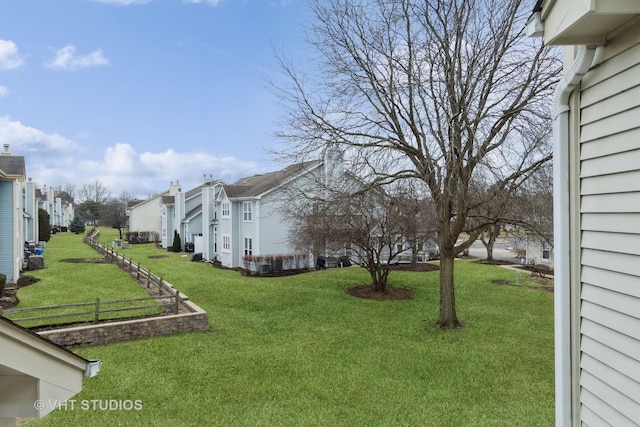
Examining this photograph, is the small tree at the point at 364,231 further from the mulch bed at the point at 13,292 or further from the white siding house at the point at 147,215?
the white siding house at the point at 147,215

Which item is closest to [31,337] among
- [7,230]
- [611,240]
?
[611,240]

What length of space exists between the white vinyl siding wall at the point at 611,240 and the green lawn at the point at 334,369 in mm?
3874

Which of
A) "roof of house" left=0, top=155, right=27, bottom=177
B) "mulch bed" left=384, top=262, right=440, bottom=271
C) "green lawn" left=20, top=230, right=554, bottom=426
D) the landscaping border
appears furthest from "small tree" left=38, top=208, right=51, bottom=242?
"mulch bed" left=384, top=262, right=440, bottom=271

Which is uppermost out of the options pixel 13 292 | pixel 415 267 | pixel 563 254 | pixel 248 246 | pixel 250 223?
pixel 563 254

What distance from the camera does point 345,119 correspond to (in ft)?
37.5

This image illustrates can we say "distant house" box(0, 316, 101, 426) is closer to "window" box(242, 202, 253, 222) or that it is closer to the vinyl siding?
the vinyl siding

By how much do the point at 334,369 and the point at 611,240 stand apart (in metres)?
6.64

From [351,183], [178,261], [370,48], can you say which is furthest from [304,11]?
[178,261]

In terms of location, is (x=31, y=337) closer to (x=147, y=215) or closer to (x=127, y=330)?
(x=127, y=330)

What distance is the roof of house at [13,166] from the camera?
1783 centimetres

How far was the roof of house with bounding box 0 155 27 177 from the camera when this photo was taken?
702 inches

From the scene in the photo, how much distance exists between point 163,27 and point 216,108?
15.9 ft

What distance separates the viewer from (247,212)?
2395 centimetres

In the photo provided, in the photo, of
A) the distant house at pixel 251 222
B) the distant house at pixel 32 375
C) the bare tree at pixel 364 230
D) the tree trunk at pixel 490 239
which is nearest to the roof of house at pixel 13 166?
the distant house at pixel 251 222
